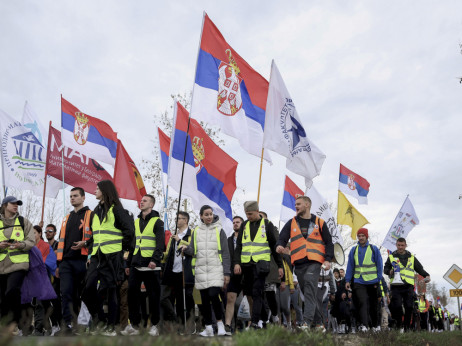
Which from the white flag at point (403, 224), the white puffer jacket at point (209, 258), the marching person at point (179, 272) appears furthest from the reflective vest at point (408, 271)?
the white flag at point (403, 224)

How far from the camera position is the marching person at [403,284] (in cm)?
1355

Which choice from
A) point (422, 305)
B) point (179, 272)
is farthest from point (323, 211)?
point (179, 272)

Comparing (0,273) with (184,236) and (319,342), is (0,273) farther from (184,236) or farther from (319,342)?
(319,342)

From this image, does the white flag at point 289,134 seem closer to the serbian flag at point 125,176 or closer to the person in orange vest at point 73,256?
the serbian flag at point 125,176

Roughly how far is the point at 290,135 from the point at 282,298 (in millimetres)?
3407

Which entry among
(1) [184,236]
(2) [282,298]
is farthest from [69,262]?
(2) [282,298]

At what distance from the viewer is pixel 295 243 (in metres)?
9.62

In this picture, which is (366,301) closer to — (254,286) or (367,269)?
(367,269)

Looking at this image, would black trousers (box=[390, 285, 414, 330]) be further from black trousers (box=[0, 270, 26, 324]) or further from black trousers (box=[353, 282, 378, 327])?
black trousers (box=[0, 270, 26, 324])

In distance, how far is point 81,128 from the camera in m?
13.9

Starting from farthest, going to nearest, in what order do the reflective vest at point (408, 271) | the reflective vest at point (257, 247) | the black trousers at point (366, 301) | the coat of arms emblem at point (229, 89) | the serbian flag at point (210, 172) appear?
1. the reflective vest at point (408, 271)
2. the serbian flag at point (210, 172)
3. the black trousers at point (366, 301)
4. the coat of arms emblem at point (229, 89)
5. the reflective vest at point (257, 247)

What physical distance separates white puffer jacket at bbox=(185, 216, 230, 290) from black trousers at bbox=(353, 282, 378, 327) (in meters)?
3.89

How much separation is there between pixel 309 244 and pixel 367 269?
309 cm

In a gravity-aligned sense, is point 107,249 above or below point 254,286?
above
